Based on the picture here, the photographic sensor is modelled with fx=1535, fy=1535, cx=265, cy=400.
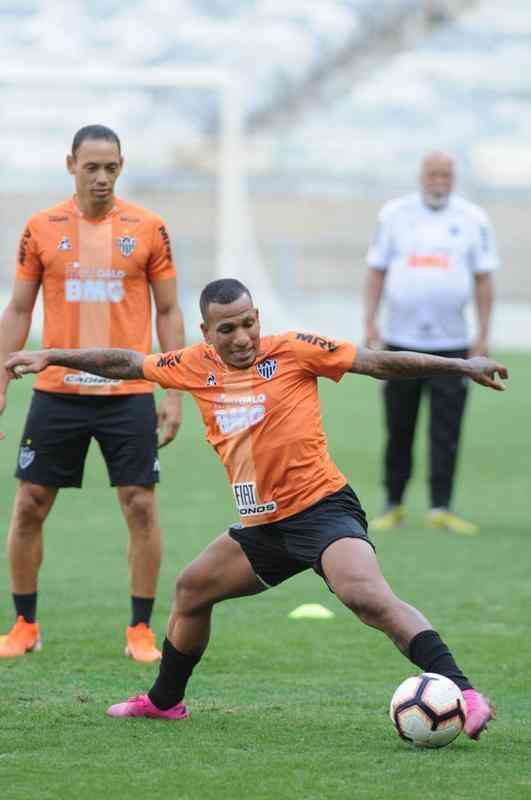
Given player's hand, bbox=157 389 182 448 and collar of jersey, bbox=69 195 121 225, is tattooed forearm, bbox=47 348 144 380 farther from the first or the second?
collar of jersey, bbox=69 195 121 225

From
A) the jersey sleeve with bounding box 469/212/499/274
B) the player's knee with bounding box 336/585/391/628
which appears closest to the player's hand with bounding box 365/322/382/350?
the jersey sleeve with bounding box 469/212/499/274

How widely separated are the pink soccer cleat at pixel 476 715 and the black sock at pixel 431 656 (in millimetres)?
74

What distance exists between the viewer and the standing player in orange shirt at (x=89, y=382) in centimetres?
673

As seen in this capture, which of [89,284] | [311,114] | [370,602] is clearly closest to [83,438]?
[89,284]

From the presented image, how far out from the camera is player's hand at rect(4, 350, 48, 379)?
5.48 metres

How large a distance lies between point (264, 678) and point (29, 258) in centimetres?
210

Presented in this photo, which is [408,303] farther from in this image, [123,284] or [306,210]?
[306,210]

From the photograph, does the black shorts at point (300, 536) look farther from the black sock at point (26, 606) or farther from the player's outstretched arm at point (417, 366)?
the black sock at point (26, 606)

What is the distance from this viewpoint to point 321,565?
5172 mm

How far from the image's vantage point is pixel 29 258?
677cm

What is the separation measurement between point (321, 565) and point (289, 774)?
761 millimetres

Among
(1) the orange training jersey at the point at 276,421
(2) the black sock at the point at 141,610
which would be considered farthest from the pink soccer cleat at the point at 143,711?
(2) the black sock at the point at 141,610

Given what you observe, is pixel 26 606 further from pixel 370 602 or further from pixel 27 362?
pixel 370 602

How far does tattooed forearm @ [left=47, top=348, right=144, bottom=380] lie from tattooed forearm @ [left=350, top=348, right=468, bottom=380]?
0.83 m
